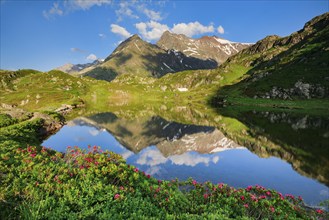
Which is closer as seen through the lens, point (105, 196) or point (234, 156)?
point (105, 196)

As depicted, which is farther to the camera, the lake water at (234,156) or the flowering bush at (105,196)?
the lake water at (234,156)

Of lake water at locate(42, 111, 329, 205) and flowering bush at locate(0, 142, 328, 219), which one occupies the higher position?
lake water at locate(42, 111, 329, 205)

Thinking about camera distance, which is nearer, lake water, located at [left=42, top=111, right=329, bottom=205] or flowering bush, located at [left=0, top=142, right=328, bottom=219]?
flowering bush, located at [left=0, top=142, right=328, bottom=219]

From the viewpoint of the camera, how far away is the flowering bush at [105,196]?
440 inches

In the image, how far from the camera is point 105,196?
1237cm

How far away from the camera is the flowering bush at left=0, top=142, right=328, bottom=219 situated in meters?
11.2

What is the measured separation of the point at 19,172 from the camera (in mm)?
15492

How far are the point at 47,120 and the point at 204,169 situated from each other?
50.5 meters

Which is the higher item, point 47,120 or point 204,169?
point 47,120

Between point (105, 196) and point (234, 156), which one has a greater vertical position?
point (234, 156)

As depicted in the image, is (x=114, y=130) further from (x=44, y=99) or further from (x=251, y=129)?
(x=44, y=99)

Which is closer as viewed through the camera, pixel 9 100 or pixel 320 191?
pixel 320 191

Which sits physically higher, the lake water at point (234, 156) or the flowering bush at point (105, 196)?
the lake water at point (234, 156)

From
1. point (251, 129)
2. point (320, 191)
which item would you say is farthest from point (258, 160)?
point (251, 129)
